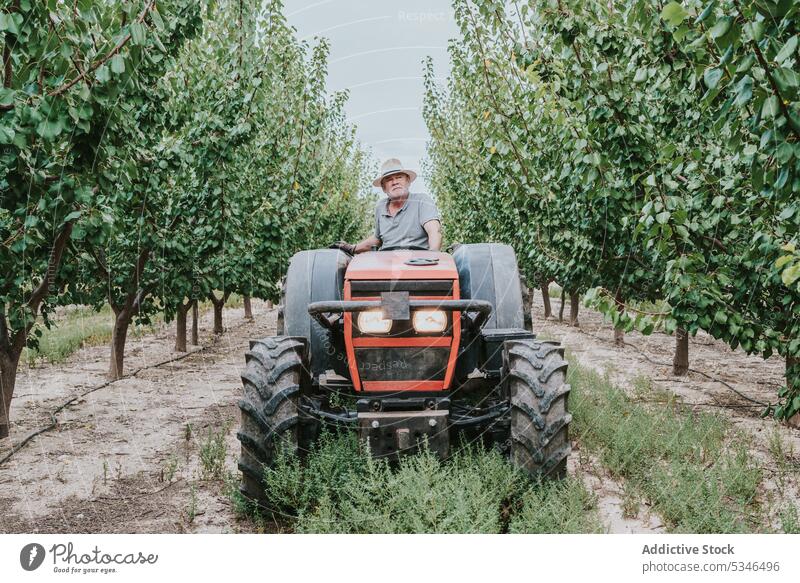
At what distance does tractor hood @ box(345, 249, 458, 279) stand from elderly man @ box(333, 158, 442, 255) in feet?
1.95

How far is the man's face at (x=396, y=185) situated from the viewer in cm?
530

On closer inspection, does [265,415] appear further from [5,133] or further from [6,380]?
[6,380]

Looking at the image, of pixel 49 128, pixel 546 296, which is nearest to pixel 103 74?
pixel 49 128

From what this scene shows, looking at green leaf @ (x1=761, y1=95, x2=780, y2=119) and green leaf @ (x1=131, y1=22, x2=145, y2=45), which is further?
green leaf @ (x1=131, y1=22, x2=145, y2=45)

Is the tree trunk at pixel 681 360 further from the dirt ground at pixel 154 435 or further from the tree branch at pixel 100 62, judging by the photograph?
the tree branch at pixel 100 62

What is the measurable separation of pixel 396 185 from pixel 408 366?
6.10ft

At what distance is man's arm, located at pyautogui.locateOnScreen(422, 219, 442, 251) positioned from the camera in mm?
4965

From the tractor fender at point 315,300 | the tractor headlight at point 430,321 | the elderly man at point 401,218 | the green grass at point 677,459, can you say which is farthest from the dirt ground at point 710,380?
the elderly man at point 401,218

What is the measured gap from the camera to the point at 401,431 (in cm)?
379

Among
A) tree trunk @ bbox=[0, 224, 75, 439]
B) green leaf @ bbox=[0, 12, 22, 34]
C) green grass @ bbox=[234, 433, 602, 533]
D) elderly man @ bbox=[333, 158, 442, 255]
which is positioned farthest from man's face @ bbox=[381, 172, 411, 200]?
green leaf @ bbox=[0, 12, 22, 34]

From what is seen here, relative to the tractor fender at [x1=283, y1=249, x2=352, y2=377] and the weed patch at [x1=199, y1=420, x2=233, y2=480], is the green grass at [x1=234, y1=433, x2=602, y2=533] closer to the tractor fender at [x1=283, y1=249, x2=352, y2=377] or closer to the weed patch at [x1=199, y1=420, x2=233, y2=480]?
the tractor fender at [x1=283, y1=249, x2=352, y2=377]
